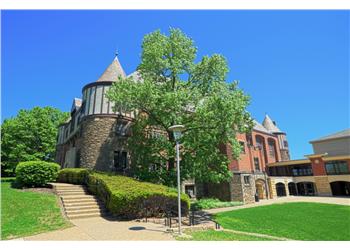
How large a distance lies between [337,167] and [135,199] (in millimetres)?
32614

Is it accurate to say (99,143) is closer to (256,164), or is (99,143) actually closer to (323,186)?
(256,164)

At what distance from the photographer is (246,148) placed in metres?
33.2

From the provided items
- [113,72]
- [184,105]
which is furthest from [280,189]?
[113,72]

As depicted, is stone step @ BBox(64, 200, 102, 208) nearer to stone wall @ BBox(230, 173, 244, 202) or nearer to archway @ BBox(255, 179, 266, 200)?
stone wall @ BBox(230, 173, 244, 202)

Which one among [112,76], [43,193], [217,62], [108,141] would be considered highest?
[112,76]

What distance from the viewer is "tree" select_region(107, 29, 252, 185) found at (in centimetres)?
1595

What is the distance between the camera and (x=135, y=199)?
12.1 metres

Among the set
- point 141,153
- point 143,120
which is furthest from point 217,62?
point 141,153

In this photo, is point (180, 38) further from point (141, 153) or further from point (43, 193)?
point (43, 193)

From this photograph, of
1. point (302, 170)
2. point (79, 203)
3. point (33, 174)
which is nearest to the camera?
point (79, 203)

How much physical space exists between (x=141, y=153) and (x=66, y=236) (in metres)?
10.4

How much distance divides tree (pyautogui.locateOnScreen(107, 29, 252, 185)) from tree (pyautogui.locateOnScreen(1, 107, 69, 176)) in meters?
21.4

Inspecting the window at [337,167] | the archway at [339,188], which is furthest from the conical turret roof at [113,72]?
the archway at [339,188]

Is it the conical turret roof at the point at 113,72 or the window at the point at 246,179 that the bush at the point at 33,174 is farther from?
the window at the point at 246,179
